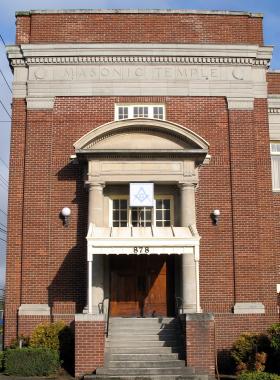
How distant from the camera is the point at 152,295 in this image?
19562 millimetres

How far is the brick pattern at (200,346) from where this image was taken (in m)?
16.2

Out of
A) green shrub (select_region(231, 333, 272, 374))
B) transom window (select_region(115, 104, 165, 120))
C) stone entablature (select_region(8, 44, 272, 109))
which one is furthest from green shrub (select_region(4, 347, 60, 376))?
stone entablature (select_region(8, 44, 272, 109))

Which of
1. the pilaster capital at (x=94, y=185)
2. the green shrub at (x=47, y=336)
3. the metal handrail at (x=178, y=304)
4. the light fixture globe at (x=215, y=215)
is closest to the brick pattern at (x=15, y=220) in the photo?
the green shrub at (x=47, y=336)

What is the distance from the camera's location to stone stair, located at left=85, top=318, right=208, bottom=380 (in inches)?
615

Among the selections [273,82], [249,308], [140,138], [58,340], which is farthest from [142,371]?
[273,82]

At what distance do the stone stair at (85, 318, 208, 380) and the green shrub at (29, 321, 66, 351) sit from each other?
1506 millimetres

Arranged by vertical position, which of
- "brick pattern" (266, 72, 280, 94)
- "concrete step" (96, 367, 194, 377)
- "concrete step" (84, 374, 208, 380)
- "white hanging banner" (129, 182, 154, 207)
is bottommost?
"concrete step" (84, 374, 208, 380)

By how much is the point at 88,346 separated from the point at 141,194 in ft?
17.2

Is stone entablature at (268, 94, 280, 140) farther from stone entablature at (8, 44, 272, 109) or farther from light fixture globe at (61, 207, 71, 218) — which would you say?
light fixture globe at (61, 207, 71, 218)

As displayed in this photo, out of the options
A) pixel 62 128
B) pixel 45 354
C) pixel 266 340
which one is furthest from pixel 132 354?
pixel 62 128

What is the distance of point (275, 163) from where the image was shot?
74.2ft

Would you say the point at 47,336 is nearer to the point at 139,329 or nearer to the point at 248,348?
the point at 139,329

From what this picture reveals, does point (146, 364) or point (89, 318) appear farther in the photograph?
point (89, 318)

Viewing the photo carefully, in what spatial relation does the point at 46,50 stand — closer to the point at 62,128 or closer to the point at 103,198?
the point at 62,128
